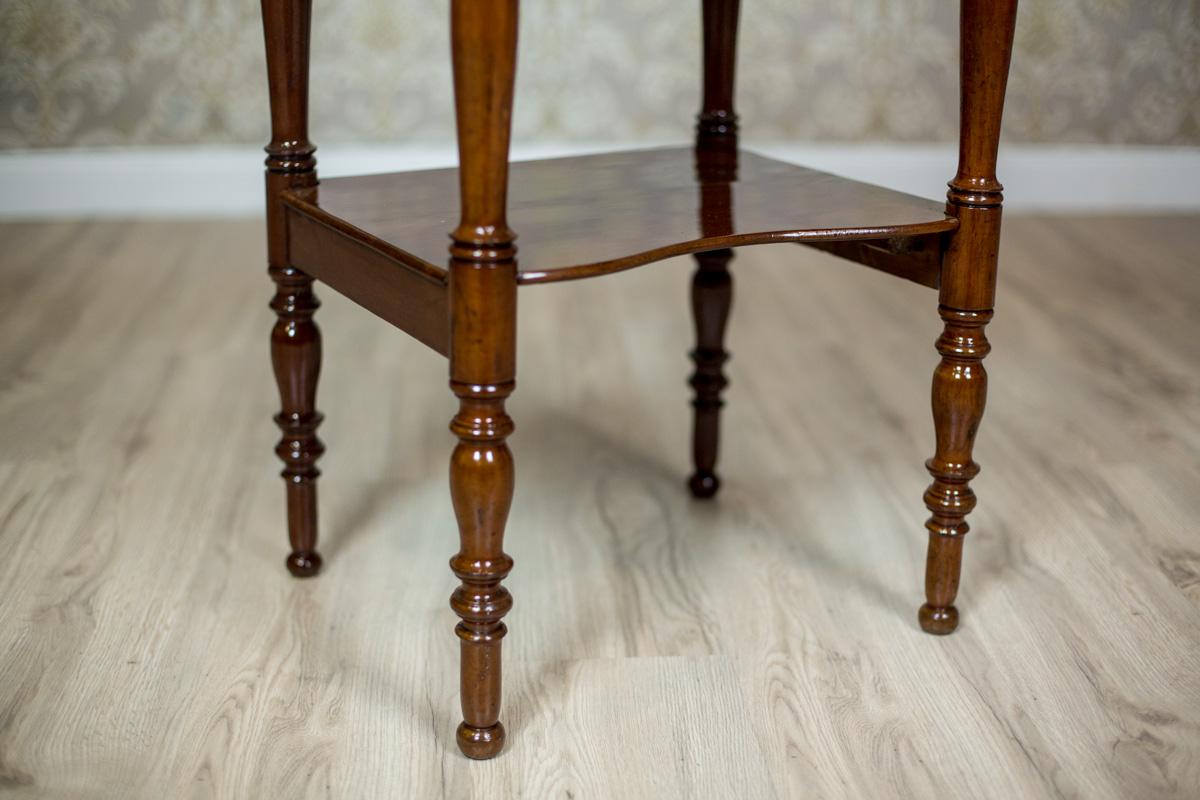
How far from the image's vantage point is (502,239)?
0.87 m

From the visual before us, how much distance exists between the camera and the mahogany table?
874 mm

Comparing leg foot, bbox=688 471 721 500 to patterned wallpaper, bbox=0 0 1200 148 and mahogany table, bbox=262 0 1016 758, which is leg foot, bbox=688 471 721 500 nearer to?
mahogany table, bbox=262 0 1016 758

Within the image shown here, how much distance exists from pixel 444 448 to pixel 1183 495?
805 mm

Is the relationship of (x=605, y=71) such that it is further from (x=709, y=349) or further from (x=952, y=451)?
(x=952, y=451)

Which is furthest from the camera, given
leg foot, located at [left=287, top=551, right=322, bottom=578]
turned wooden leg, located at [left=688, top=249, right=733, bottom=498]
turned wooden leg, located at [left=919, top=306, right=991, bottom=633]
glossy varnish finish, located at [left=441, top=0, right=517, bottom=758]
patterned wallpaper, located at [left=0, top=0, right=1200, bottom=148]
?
patterned wallpaper, located at [left=0, top=0, right=1200, bottom=148]

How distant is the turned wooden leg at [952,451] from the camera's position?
1083 millimetres

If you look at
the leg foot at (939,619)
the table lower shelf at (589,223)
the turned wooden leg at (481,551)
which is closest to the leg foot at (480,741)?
the turned wooden leg at (481,551)

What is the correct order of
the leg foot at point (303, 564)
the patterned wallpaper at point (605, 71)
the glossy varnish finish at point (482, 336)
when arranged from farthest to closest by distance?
the patterned wallpaper at point (605, 71), the leg foot at point (303, 564), the glossy varnish finish at point (482, 336)

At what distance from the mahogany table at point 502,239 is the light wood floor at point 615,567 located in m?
0.10

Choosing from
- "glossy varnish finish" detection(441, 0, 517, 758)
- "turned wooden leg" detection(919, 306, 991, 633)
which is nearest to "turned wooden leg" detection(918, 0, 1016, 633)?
"turned wooden leg" detection(919, 306, 991, 633)

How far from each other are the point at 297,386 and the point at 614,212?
332 millimetres

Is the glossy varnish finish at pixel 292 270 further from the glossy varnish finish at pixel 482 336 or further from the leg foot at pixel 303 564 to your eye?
the glossy varnish finish at pixel 482 336

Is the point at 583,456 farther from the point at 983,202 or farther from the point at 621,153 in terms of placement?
the point at 983,202

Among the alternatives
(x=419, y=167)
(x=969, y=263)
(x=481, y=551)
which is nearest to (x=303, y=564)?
(x=481, y=551)
